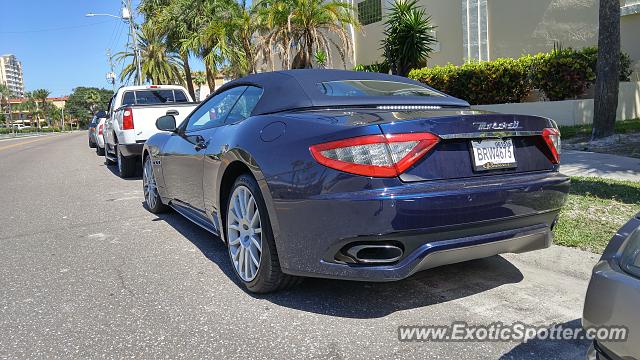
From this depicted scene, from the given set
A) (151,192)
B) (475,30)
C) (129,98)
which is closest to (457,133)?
(151,192)

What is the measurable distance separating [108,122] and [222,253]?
786cm

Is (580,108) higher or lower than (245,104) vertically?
lower

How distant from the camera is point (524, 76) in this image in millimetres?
12820

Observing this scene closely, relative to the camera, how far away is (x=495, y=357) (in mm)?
2715

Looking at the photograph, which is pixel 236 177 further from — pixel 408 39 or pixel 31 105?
pixel 31 105

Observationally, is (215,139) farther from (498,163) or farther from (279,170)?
(498,163)

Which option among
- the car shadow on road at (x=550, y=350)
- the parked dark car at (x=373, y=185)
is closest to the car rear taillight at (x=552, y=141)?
the parked dark car at (x=373, y=185)

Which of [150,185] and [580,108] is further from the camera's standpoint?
[580,108]

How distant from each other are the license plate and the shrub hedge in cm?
992

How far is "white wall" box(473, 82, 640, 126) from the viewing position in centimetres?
1191

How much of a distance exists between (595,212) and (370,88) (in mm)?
2719

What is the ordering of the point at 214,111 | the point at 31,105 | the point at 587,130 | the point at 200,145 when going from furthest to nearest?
the point at 31,105 → the point at 587,130 → the point at 214,111 → the point at 200,145

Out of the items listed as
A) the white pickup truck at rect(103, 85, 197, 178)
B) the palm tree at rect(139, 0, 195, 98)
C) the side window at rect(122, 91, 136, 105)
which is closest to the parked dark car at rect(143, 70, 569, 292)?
the white pickup truck at rect(103, 85, 197, 178)

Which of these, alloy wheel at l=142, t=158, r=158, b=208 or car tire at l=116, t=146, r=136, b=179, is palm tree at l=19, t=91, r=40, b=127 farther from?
alloy wheel at l=142, t=158, r=158, b=208
